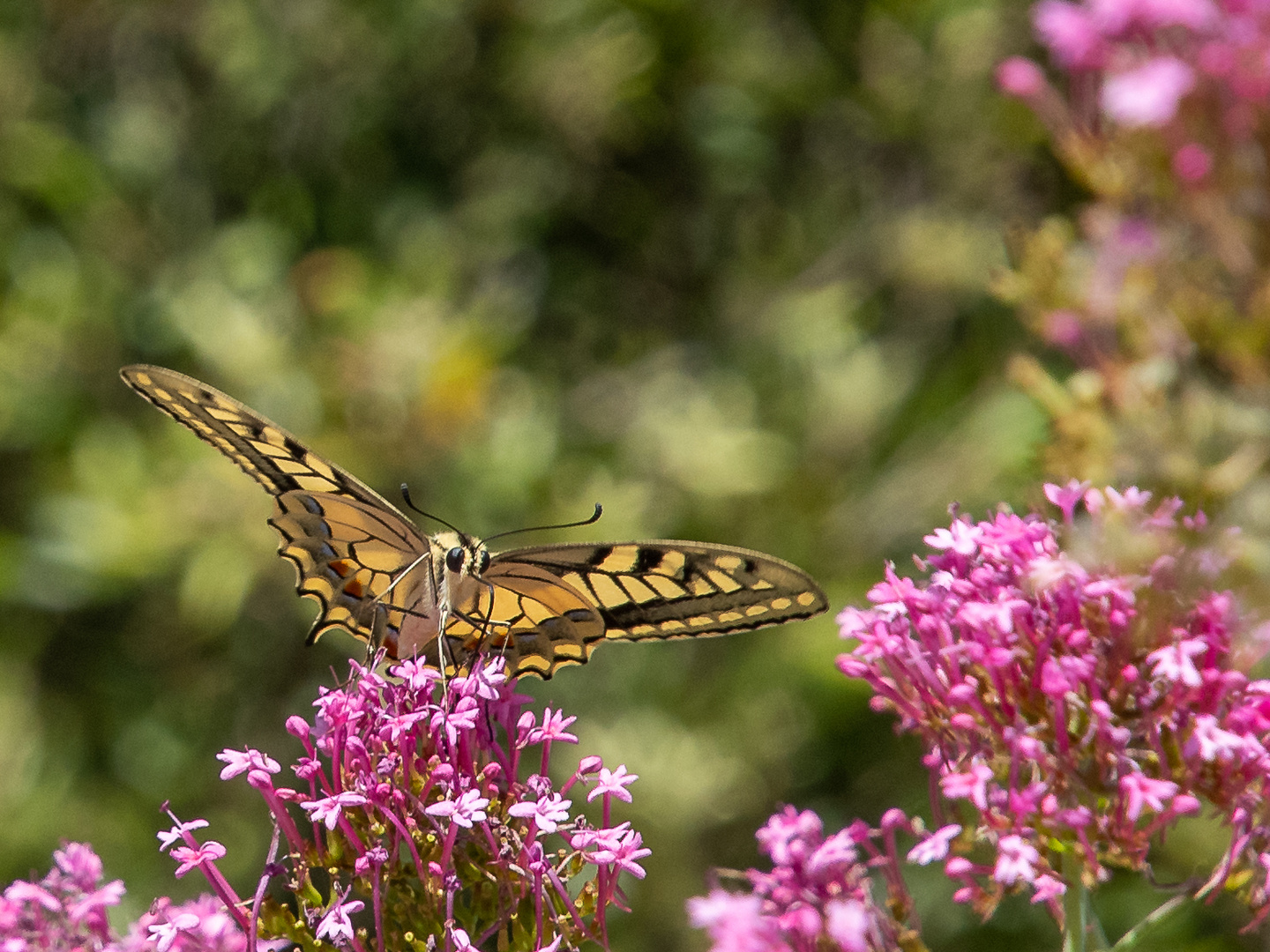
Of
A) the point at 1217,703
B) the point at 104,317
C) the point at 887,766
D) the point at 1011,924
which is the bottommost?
the point at 1217,703

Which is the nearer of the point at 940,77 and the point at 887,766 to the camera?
the point at 887,766

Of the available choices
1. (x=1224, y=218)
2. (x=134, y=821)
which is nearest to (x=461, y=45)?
(x=134, y=821)

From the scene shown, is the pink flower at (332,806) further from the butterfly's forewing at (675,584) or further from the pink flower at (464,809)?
the butterfly's forewing at (675,584)

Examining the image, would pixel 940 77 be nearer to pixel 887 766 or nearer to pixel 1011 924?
pixel 887 766

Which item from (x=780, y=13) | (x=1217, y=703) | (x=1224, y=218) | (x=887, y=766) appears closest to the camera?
(x=1217, y=703)

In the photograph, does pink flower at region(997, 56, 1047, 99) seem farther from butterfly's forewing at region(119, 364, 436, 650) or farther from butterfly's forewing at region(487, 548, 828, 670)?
butterfly's forewing at region(119, 364, 436, 650)

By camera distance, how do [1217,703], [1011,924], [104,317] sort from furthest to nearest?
1. [104,317]
2. [1011,924]
3. [1217,703]

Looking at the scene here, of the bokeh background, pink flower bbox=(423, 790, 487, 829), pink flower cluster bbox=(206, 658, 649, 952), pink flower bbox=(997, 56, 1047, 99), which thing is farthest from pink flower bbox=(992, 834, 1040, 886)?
the bokeh background
